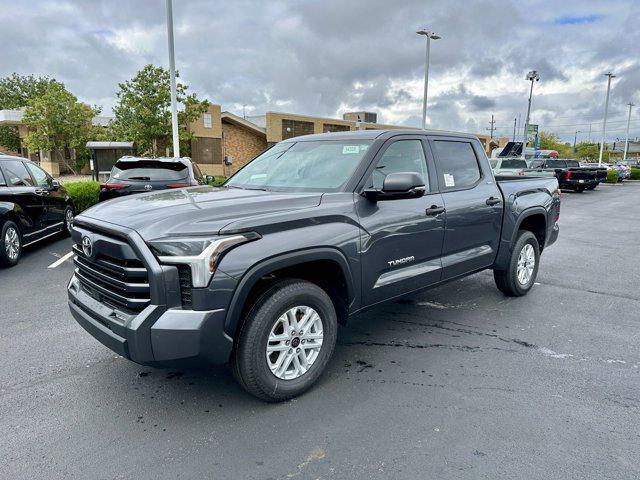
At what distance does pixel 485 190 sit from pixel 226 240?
10.1 feet

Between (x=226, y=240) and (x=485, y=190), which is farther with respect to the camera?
(x=485, y=190)

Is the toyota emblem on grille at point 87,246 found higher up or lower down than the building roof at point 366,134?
lower down

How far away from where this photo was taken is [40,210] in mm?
7941

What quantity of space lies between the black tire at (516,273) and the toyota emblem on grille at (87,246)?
4.26 metres

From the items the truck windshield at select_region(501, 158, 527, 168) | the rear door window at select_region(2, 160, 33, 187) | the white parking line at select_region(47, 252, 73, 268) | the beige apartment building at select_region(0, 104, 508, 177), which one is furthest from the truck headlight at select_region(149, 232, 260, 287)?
the beige apartment building at select_region(0, 104, 508, 177)

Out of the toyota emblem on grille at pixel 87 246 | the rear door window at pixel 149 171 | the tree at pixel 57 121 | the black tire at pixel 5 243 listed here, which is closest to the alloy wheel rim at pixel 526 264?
the toyota emblem on grille at pixel 87 246

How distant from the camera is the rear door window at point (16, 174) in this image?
7.27m

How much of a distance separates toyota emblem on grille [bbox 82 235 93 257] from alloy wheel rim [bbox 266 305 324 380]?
1310 mm

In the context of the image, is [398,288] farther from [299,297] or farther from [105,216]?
[105,216]

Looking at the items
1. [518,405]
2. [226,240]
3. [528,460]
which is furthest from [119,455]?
[518,405]

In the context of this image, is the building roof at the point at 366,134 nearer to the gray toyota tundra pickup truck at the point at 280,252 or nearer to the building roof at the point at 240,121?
the gray toyota tundra pickup truck at the point at 280,252

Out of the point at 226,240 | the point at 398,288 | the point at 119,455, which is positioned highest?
the point at 226,240

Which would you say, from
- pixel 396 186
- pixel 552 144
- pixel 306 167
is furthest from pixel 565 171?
pixel 552 144

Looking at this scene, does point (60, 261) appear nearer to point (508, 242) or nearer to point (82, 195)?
point (82, 195)
